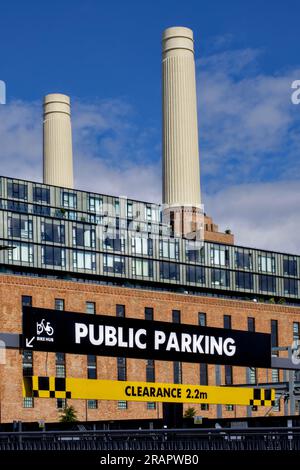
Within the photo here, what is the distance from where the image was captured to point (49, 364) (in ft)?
300

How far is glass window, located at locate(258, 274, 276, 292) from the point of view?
5070 inches

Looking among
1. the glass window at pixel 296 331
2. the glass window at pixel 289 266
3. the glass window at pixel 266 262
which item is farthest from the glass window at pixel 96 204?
the glass window at pixel 296 331

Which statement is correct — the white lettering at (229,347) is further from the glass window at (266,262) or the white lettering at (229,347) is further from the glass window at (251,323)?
the glass window at (266,262)

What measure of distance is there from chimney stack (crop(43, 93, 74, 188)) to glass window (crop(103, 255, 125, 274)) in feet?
151

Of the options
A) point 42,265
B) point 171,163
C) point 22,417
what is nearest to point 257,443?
point 22,417

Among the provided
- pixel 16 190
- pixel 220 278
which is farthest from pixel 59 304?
pixel 220 278

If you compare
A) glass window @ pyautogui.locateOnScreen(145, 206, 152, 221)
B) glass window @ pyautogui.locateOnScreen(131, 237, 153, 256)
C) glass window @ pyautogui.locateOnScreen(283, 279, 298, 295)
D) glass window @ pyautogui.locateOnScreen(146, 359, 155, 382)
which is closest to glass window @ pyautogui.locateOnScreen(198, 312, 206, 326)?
glass window @ pyautogui.locateOnScreen(146, 359, 155, 382)

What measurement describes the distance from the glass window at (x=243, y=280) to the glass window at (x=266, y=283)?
1531 millimetres

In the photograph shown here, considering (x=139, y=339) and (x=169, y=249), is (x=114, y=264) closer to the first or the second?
(x=169, y=249)

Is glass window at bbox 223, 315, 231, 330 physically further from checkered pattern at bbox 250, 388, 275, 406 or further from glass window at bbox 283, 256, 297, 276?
checkered pattern at bbox 250, 388, 275, 406

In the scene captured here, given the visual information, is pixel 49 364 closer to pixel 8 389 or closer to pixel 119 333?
pixel 8 389

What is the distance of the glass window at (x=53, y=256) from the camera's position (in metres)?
114

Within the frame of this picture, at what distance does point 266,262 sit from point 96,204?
22.6 metres

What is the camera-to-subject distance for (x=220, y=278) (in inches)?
4916
